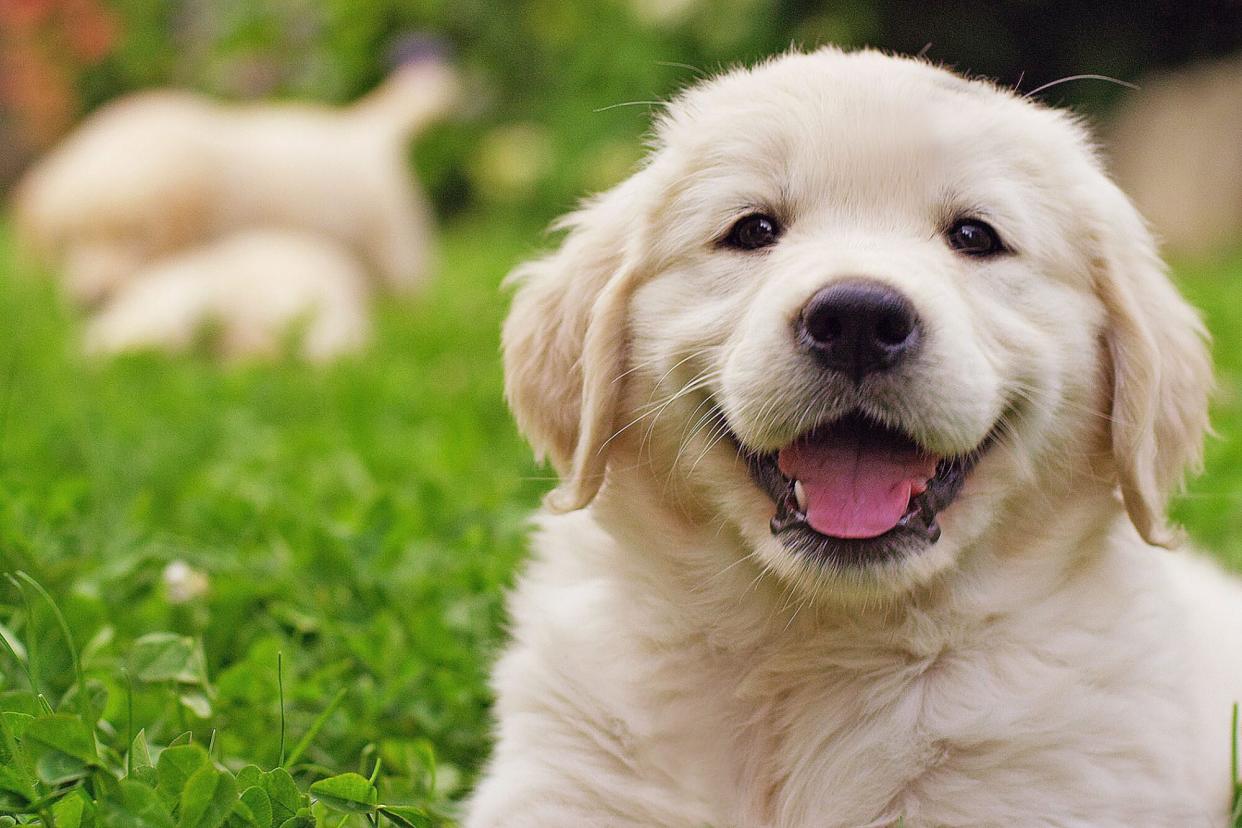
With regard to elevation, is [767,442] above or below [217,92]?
above

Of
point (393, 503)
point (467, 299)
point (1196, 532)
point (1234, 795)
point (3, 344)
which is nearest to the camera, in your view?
point (1234, 795)

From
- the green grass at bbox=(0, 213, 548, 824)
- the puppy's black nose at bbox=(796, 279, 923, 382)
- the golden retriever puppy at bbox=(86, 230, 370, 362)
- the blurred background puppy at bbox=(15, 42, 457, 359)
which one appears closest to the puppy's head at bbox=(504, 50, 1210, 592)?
the puppy's black nose at bbox=(796, 279, 923, 382)

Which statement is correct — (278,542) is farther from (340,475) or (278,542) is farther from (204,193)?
(204,193)

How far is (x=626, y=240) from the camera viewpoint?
2885mm

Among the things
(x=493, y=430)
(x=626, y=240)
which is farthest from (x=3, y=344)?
(x=626, y=240)

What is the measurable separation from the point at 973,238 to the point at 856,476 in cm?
52

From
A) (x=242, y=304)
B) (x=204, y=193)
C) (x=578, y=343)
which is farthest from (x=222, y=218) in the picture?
(x=578, y=343)

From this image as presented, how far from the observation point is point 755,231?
107 inches

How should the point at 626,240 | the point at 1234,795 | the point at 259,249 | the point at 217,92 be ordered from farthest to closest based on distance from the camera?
the point at 217,92, the point at 259,249, the point at 626,240, the point at 1234,795

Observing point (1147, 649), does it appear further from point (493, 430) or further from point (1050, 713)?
point (493, 430)

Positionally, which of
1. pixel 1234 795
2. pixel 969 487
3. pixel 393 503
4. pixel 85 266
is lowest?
pixel 85 266

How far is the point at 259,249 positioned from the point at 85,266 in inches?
44.8

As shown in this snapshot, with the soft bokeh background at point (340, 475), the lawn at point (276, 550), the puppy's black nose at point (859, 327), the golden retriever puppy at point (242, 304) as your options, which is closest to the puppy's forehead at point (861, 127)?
the puppy's black nose at point (859, 327)

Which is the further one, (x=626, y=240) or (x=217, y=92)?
(x=217, y=92)
